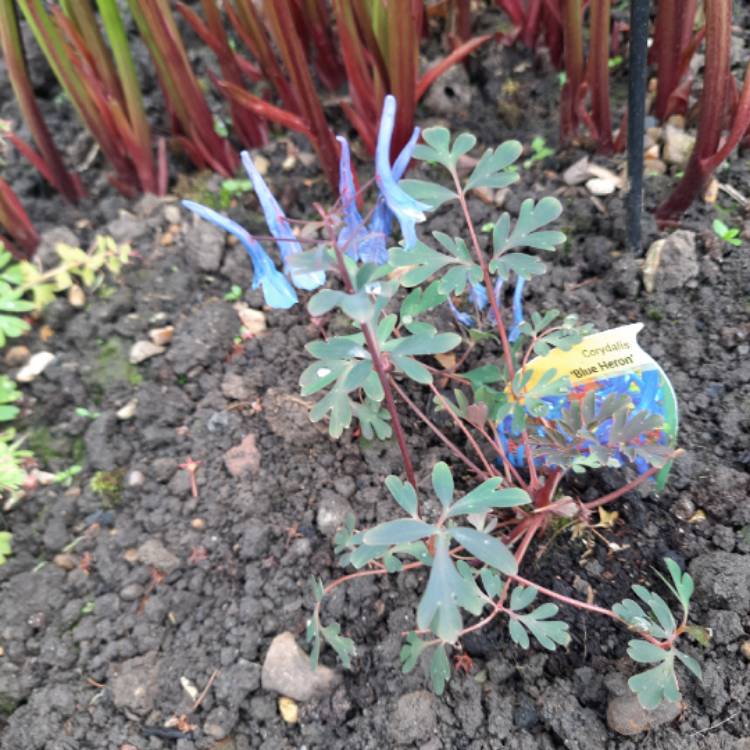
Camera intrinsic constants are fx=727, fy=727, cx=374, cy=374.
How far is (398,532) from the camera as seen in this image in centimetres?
89

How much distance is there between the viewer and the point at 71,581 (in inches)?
57.7

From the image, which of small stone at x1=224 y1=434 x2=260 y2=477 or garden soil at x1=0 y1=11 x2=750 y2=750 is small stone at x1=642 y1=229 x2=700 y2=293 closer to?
garden soil at x1=0 y1=11 x2=750 y2=750

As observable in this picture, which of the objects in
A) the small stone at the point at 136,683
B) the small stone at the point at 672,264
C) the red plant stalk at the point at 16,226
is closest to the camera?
the small stone at the point at 136,683

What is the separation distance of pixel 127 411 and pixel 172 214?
1.98 feet

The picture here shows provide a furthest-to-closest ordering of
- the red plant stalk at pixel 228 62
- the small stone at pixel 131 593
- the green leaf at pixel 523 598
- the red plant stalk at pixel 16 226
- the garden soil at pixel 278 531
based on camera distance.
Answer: the red plant stalk at pixel 16 226 → the red plant stalk at pixel 228 62 → the small stone at pixel 131 593 → the garden soil at pixel 278 531 → the green leaf at pixel 523 598

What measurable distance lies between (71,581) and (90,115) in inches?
48.3

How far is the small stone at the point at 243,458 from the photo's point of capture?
4.95 ft

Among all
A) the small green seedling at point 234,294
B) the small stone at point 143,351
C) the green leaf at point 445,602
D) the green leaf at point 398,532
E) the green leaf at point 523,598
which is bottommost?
the green leaf at point 523,598

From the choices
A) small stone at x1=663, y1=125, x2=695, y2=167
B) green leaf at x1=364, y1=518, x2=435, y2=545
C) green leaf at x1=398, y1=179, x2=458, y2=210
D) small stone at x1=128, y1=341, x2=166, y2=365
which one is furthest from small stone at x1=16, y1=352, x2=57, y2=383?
small stone at x1=663, y1=125, x2=695, y2=167

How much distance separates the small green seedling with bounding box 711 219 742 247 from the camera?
1.58m

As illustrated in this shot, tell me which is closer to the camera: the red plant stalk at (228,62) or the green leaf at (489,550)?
the green leaf at (489,550)

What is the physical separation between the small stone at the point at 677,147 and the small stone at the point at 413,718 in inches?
52.3

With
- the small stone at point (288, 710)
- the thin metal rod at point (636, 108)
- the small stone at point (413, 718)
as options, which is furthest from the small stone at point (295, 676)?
the thin metal rod at point (636, 108)

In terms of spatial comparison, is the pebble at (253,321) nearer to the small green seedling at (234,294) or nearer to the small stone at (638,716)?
the small green seedling at (234,294)
